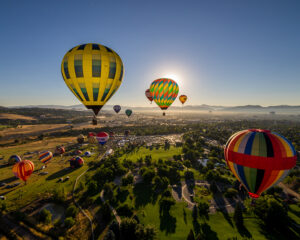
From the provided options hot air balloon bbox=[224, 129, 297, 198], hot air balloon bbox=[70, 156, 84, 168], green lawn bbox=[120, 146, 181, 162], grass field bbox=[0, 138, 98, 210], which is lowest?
green lawn bbox=[120, 146, 181, 162]

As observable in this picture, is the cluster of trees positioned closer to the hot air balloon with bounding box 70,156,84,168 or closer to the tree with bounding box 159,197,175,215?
the tree with bounding box 159,197,175,215

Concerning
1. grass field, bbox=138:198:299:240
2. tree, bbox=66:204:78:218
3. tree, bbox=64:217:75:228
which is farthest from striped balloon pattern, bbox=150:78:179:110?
tree, bbox=64:217:75:228

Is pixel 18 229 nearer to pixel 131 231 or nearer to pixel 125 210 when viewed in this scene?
pixel 125 210

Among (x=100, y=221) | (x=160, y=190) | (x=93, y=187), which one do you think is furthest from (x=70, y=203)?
(x=160, y=190)

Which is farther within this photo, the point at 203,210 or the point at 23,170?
the point at 23,170

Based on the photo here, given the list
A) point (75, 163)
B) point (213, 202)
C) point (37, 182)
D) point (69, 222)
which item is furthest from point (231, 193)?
point (37, 182)

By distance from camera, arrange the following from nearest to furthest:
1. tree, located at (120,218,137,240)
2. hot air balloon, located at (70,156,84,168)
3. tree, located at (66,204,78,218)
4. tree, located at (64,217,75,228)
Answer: tree, located at (120,218,137,240), tree, located at (64,217,75,228), tree, located at (66,204,78,218), hot air balloon, located at (70,156,84,168)

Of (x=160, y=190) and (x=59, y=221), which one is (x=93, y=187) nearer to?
(x=59, y=221)
